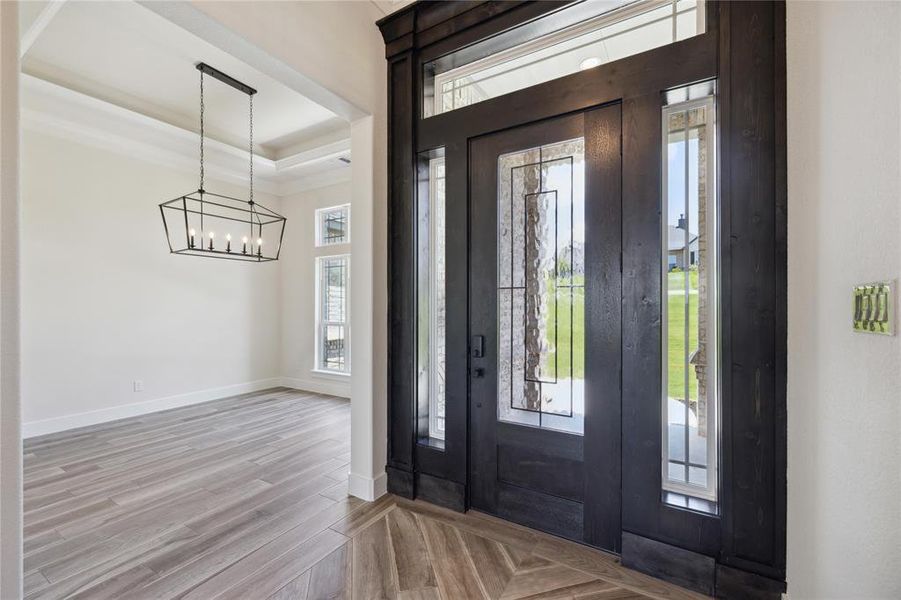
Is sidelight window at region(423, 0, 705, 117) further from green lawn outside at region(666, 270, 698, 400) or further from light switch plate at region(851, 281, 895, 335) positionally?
light switch plate at region(851, 281, 895, 335)

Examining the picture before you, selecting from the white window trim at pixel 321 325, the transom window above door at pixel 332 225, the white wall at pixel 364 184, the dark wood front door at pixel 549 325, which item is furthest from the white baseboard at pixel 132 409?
the dark wood front door at pixel 549 325

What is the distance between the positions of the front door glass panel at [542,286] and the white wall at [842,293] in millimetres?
886

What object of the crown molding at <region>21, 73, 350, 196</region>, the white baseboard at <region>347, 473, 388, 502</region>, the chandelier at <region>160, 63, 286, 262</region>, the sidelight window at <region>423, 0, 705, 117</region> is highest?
the crown molding at <region>21, 73, 350, 196</region>

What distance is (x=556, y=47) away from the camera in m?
2.30

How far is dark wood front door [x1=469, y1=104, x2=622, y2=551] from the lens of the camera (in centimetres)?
200

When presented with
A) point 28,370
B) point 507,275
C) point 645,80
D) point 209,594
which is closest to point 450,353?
point 507,275

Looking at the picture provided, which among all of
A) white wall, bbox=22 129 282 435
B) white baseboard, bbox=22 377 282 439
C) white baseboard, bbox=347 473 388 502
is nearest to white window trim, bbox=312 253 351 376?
white baseboard, bbox=22 377 282 439

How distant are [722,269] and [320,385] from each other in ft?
17.7

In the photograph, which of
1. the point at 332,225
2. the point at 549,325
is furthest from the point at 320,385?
the point at 549,325

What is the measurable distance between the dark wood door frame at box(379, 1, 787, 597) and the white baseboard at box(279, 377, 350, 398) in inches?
134

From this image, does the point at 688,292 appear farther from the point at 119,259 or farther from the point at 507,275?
the point at 119,259

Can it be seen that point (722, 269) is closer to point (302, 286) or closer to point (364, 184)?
point (364, 184)

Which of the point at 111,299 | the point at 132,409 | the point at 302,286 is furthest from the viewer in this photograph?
the point at 302,286

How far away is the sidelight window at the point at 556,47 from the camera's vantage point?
2014mm
